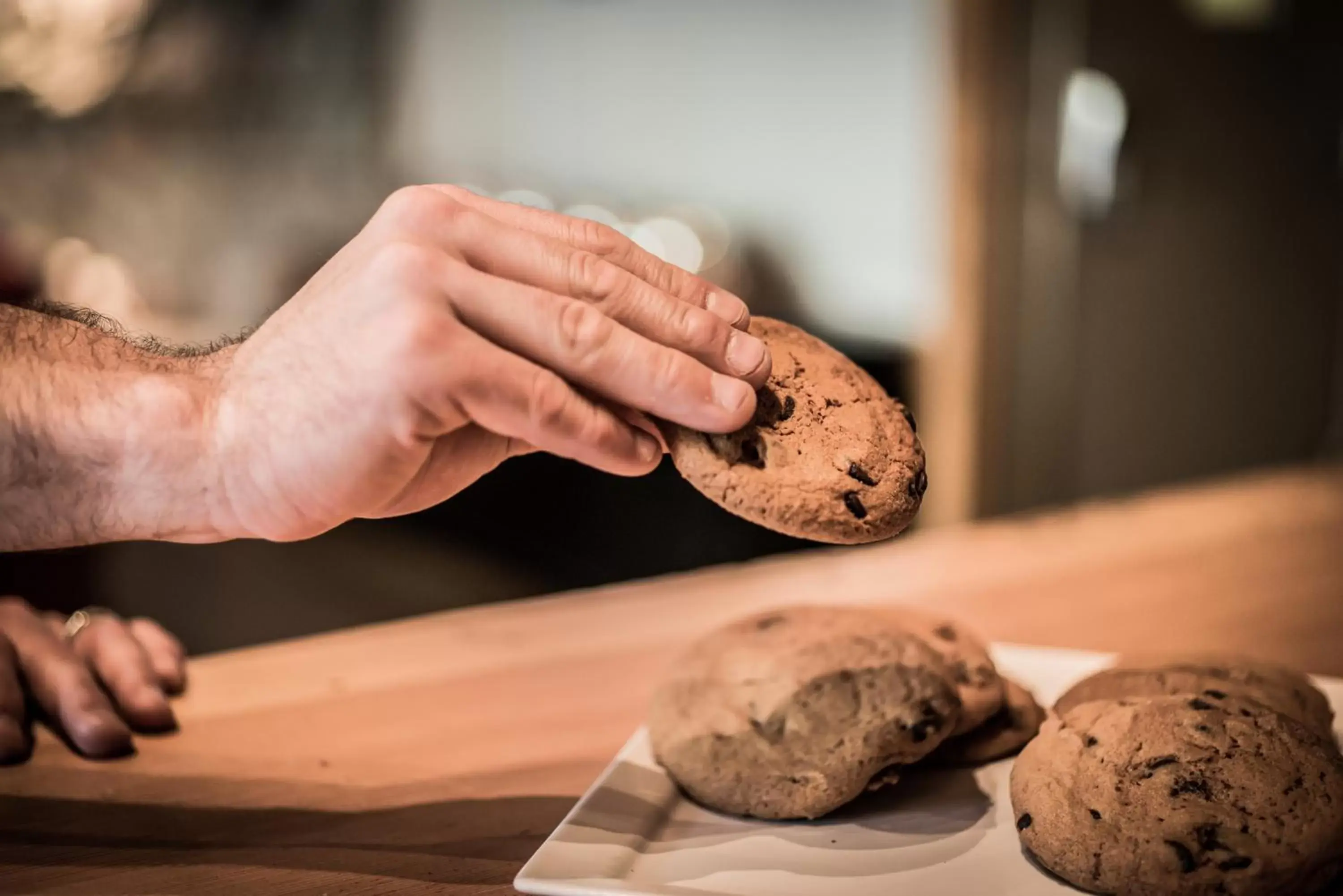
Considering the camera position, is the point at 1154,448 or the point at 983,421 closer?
the point at 983,421

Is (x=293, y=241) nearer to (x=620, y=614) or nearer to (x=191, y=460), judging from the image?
(x=620, y=614)

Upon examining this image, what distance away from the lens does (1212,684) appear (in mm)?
937

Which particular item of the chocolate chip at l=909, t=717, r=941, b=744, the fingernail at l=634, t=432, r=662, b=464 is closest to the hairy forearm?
the fingernail at l=634, t=432, r=662, b=464

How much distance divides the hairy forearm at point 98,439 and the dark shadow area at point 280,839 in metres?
0.24

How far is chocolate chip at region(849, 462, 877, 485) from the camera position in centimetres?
80

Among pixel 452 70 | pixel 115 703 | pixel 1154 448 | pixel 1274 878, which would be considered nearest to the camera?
pixel 1274 878

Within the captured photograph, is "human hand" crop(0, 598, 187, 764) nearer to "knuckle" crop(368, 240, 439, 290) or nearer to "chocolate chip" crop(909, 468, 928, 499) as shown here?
"knuckle" crop(368, 240, 439, 290)

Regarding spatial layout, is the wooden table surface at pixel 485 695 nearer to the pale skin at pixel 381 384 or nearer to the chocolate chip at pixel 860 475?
the pale skin at pixel 381 384

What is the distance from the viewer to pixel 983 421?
309 cm

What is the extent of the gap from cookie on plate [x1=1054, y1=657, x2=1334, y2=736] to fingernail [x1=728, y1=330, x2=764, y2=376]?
17.7 inches

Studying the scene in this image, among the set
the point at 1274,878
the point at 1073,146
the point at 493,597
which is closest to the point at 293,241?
the point at 493,597

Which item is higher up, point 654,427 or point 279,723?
point 654,427

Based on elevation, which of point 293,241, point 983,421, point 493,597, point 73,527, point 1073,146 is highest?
point 1073,146

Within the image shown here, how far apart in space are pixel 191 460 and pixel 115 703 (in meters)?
0.46
